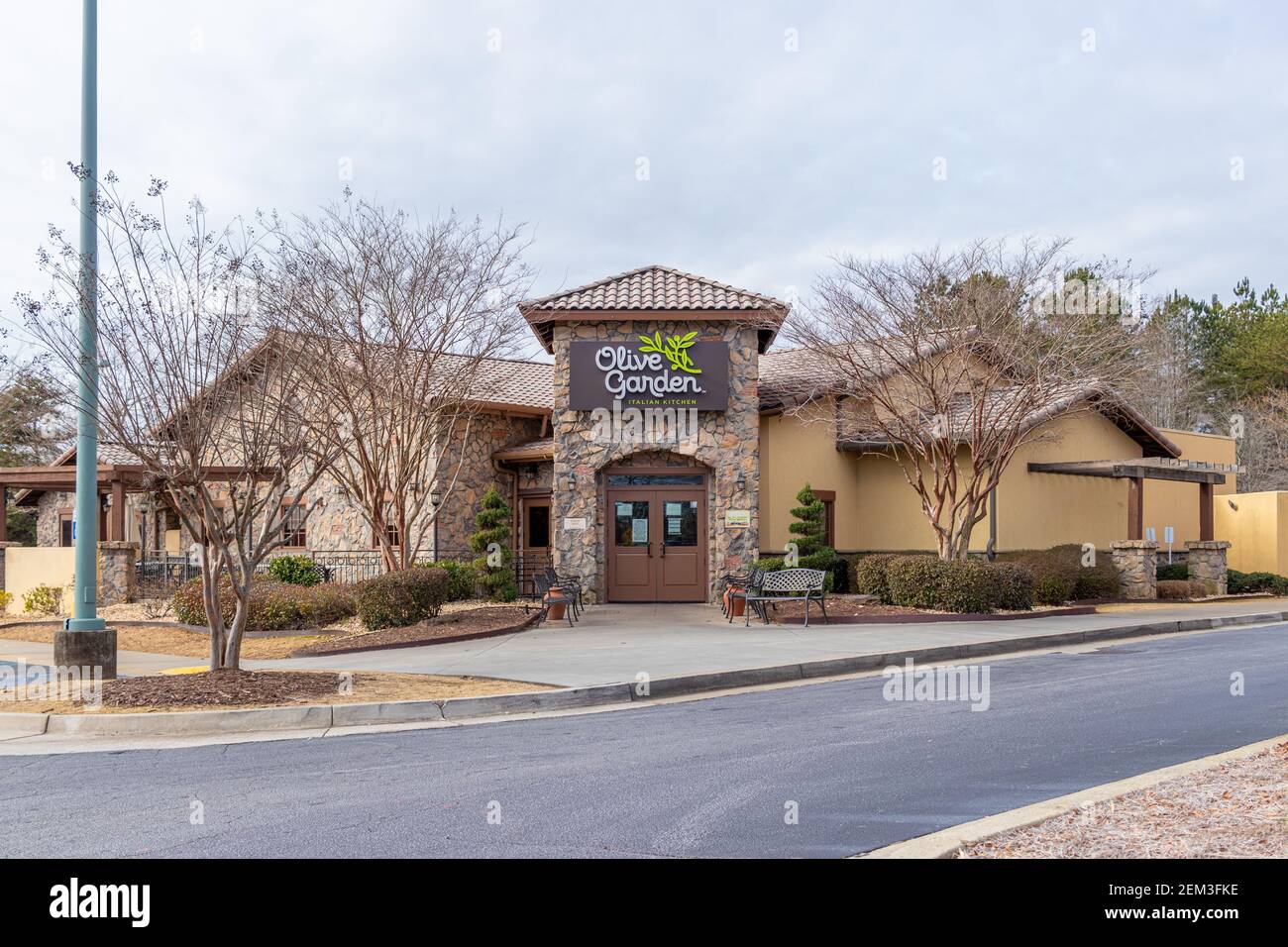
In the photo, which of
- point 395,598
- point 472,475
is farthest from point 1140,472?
point 395,598

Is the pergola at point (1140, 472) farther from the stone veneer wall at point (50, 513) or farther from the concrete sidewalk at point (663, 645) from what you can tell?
the stone veneer wall at point (50, 513)

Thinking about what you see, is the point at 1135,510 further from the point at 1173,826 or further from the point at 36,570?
the point at 36,570

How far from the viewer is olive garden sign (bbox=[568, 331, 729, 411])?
21.3 metres

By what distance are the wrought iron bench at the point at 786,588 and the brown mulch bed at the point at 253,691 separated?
732 cm

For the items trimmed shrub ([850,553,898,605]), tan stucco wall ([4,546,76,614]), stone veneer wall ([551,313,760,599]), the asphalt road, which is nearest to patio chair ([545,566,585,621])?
stone veneer wall ([551,313,760,599])

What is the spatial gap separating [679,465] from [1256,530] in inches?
703

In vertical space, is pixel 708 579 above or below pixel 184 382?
below

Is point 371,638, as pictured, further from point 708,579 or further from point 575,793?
point 575,793

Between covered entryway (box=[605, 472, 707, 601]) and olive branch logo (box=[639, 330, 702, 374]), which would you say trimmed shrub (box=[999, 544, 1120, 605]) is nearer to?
covered entryway (box=[605, 472, 707, 601])
